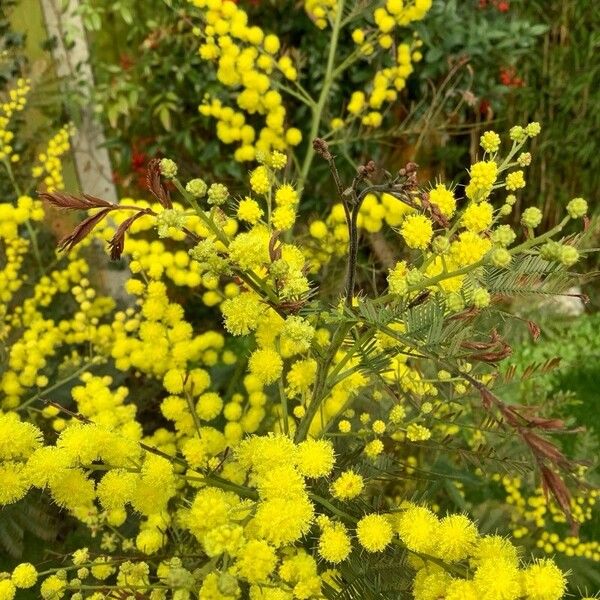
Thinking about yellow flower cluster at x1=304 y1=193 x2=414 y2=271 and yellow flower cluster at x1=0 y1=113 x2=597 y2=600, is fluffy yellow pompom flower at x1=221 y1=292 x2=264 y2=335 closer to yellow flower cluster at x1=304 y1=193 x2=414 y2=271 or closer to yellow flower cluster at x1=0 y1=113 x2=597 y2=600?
yellow flower cluster at x1=0 y1=113 x2=597 y2=600

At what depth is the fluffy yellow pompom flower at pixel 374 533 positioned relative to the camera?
2.28ft

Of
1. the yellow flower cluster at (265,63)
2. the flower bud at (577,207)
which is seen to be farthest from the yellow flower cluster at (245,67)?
the flower bud at (577,207)

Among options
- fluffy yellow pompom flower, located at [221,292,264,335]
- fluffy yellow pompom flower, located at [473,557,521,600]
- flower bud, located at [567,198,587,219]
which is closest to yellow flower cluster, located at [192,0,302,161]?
fluffy yellow pompom flower, located at [221,292,264,335]

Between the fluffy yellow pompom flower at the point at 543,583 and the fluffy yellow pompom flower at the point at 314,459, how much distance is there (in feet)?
0.71

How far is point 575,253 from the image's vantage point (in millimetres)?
537

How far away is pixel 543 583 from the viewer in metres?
0.61

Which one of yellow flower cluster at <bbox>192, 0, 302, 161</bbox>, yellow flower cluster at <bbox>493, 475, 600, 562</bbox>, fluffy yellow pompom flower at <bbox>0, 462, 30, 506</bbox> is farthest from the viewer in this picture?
yellow flower cluster at <bbox>192, 0, 302, 161</bbox>

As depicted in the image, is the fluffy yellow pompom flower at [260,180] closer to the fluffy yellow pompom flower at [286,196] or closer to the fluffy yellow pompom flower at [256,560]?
the fluffy yellow pompom flower at [286,196]

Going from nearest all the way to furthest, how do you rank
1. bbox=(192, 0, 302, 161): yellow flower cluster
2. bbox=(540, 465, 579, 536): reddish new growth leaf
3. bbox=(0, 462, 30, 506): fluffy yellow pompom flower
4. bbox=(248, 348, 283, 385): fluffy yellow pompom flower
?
bbox=(540, 465, 579, 536): reddish new growth leaf → bbox=(0, 462, 30, 506): fluffy yellow pompom flower → bbox=(248, 348, 283, 385): fluffy yellow pompom flower → bbox=(192, 0, 302, 161): yellow flower cluster

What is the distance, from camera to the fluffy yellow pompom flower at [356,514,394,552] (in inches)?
27.4

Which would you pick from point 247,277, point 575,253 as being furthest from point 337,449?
point 575,253

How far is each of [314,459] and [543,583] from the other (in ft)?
0.80

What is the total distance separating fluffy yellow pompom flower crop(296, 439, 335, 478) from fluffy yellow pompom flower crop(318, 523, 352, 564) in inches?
2.8

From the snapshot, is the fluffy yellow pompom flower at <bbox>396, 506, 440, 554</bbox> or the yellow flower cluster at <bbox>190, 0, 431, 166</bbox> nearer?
the fluffy yellow pompom flower at <bbox>396, 506, 440, 554</bbox>
